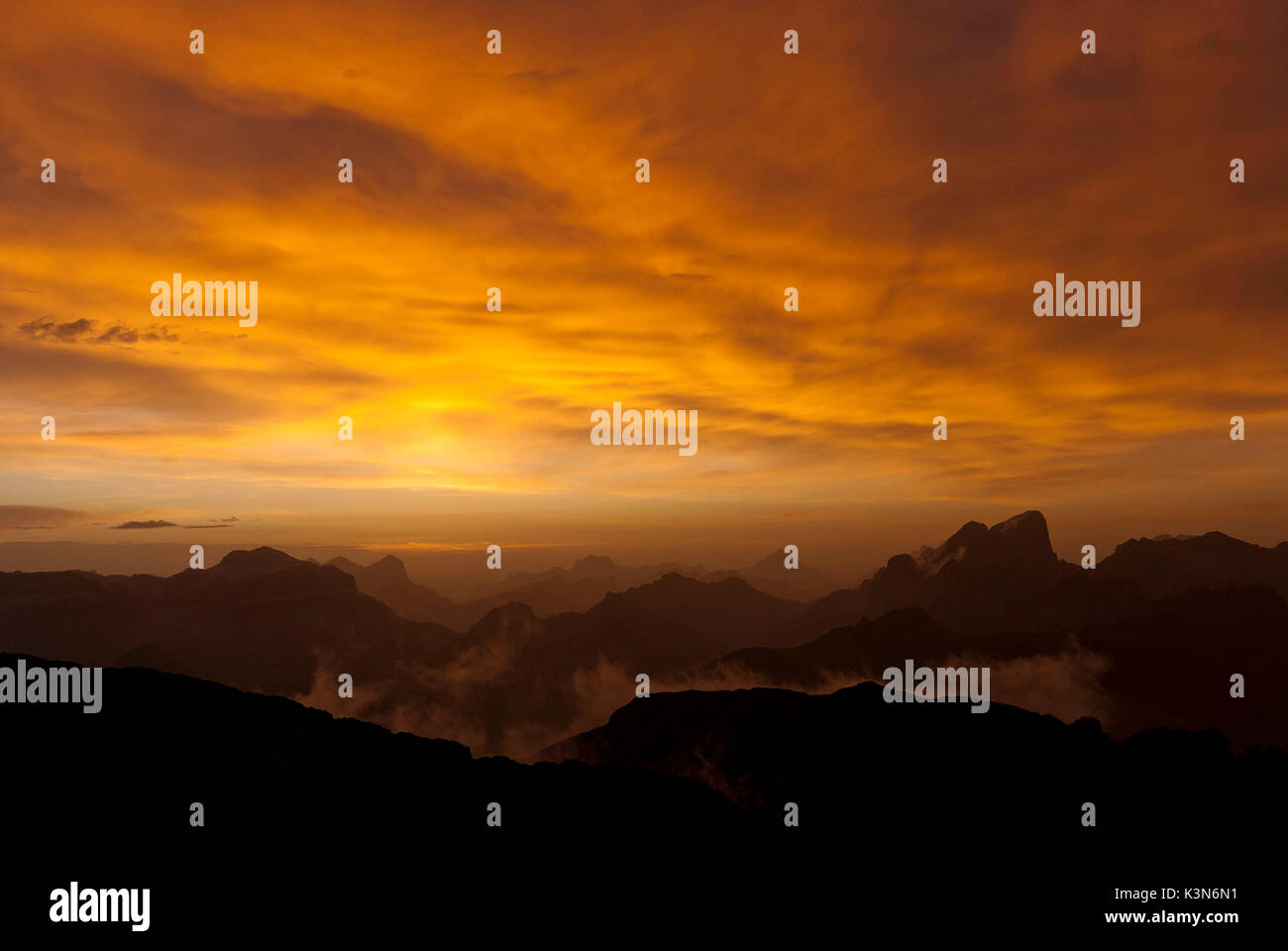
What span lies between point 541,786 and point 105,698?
2212 inches

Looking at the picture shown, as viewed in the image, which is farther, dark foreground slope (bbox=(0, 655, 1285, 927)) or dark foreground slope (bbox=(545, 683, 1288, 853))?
dark foreground slope (bbox=(545, 683, 1288, 853))

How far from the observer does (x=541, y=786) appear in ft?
348

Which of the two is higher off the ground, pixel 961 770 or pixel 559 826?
pixel 559 826

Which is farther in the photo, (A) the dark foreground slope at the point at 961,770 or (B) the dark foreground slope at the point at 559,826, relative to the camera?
(A) the dark foreground slope at the point at 961,770

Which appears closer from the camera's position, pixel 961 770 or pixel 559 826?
pixel 559 826
